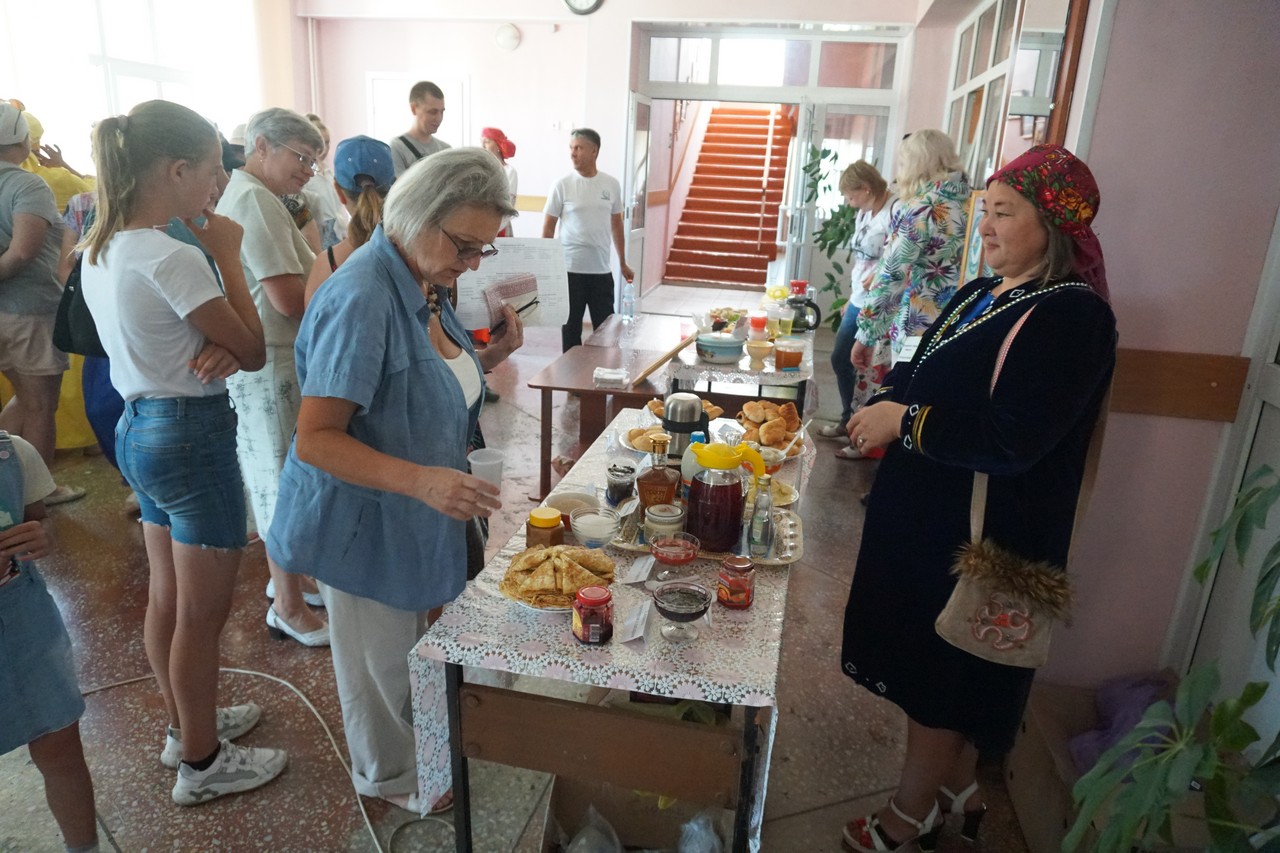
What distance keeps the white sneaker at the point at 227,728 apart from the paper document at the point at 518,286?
45.5 inches

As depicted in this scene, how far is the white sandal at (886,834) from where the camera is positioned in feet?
5.63

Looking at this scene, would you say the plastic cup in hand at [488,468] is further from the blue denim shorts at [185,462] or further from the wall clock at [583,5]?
the wall clock at [583,5]

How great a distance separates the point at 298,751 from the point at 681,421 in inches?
50.8

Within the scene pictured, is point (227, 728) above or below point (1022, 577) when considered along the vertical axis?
below

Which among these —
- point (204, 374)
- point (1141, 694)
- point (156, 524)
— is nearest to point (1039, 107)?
point (1141, 694)

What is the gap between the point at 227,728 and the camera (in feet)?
6.76

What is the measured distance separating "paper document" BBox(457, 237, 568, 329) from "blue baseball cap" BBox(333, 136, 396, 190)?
32 cm

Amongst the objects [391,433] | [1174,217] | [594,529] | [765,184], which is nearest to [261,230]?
[391,433]

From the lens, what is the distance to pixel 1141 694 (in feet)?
6.34

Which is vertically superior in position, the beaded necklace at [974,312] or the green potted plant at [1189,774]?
the beaded necklace at [974,312]

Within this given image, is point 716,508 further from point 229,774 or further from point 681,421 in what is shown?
point 229,774

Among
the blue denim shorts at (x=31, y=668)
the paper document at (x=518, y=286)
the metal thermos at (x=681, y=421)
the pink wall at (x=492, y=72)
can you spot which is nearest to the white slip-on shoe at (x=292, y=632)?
the blue denim shorts at (x=31, y=668)

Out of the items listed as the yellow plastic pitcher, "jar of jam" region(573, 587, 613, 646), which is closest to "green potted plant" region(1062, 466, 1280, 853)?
"jar of jam" region(573, 587, 613, 646)

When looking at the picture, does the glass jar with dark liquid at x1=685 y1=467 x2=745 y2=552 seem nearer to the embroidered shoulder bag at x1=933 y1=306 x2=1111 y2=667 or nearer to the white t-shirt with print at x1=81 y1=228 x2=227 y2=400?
the embroidered shoulder bag at x1=933 y1=306 x2=1111 y2=667
